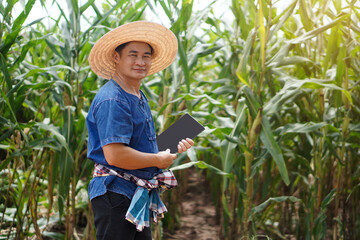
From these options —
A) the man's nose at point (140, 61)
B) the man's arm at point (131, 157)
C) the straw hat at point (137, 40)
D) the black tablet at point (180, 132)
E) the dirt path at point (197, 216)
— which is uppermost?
the straw hat at point (137, 40)

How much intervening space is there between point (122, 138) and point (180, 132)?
0.25m

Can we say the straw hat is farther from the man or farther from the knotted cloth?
the knotted cloth

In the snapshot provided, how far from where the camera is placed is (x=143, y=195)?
1.45 meters

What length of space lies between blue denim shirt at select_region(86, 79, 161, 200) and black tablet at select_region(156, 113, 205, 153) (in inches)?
2.0

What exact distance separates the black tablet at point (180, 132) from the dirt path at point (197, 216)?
163 centimetres

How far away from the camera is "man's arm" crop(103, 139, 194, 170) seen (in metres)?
1.34

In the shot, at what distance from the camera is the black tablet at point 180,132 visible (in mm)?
1486

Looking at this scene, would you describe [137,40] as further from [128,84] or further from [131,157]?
[131,157]

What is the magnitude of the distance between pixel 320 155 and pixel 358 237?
1.74 ft

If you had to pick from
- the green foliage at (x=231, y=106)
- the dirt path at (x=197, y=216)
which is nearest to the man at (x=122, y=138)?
the green foliage at (x=231, y=106)

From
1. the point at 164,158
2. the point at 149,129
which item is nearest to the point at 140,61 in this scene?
the point at 149,129

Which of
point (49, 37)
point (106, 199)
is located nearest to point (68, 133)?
point (49, 37)

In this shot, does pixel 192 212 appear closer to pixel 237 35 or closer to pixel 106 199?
pixel 237 35

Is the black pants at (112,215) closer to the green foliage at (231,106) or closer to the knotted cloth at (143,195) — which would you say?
the knotted cloth at (143,195)
